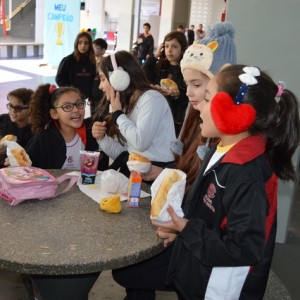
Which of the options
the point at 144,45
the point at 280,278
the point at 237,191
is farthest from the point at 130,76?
the point at 144,45

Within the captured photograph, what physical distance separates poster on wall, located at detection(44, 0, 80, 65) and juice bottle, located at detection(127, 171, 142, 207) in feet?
35.1

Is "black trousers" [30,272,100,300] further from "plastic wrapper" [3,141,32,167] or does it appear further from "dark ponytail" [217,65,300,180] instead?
"dark ponytail" [217,65,300,180]

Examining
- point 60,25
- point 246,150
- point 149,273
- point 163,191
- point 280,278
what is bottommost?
point 280,278

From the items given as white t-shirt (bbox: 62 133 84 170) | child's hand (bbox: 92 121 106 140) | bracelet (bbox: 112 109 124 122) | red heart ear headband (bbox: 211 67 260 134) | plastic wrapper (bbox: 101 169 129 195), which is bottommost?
white t-shirt (bbox: 62 133 84 170)

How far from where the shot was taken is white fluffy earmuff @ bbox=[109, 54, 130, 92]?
8.31 ft

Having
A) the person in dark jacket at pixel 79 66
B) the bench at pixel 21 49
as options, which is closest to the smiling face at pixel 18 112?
the person in dark jacket at pixel 79 66

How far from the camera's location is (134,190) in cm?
192

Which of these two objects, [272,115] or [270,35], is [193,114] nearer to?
[272,115]

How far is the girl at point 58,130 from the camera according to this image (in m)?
2.60

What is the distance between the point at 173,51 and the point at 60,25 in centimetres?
754

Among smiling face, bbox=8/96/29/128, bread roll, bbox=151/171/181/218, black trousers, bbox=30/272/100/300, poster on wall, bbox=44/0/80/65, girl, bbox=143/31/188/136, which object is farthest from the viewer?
poster on wall, bbox=44/0/80/65

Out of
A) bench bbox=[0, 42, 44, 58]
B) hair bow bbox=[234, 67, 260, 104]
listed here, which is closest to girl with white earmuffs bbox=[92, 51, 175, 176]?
hair bow bbox=[234, 67, 260, 104]

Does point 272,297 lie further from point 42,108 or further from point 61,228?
point 42,108

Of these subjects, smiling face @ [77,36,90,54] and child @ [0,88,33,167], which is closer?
child @ [0,88,33,167]
